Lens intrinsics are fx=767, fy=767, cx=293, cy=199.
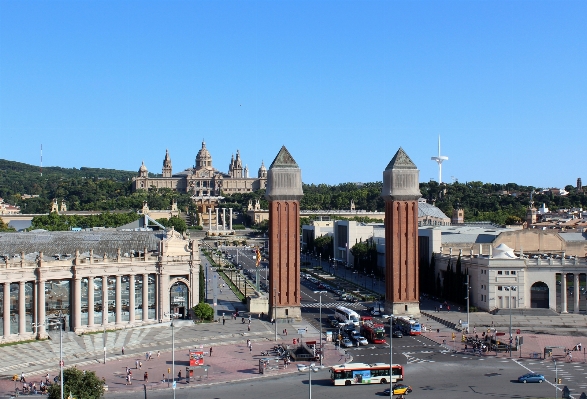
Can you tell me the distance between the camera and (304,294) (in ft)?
366

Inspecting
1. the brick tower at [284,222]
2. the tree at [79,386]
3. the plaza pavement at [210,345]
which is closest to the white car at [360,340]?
the plaza pavement at [210,345]

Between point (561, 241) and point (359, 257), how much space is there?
41197 mm

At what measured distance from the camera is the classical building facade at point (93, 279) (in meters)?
73.8

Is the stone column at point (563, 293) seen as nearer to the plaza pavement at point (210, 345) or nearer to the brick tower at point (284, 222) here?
the plaza pavement at point (210, 345)

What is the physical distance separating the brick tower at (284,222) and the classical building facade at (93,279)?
9.33 metres

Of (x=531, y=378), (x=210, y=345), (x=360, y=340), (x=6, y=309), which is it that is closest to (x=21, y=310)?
(x=6, y=309)

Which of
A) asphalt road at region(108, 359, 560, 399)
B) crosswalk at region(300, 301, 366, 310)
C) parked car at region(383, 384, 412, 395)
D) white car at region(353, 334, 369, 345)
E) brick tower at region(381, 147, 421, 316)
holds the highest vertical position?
brick tower at region(381, 147, 421, 316)

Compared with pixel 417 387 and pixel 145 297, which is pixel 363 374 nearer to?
pixel 417 387

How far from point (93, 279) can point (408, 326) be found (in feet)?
106

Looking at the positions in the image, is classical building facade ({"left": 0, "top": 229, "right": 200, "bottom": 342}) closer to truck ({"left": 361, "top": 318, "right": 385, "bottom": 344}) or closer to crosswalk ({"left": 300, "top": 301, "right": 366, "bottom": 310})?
crosswalk ({"left": 300, "top": 301, "right": 366, "bottom": 310})

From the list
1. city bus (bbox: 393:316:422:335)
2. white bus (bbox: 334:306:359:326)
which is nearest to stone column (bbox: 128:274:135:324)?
white bus (bbox: 334:306:359:326)

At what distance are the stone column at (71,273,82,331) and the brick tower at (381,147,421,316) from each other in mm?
34776

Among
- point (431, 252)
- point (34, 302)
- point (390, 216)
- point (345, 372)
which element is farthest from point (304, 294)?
point (345, 372)

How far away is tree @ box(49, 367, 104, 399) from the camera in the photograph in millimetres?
46281
